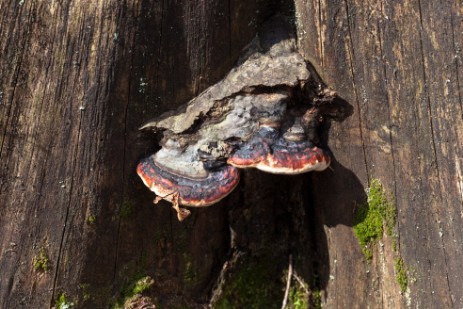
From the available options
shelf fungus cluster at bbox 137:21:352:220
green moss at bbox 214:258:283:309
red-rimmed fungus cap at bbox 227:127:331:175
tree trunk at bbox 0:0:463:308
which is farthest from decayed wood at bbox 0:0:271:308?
green moss at bbox 214:258:283:309

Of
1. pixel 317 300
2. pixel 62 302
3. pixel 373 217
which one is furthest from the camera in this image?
pixel 317 300

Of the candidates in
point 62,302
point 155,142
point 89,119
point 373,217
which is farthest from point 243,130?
point 62,302

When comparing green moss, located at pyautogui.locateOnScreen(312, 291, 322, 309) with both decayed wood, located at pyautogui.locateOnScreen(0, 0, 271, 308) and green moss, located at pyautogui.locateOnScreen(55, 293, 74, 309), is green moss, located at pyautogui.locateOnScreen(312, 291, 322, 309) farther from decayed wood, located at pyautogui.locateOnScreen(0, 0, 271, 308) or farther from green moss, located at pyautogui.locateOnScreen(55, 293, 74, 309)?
green moss, located at pyautogui.locateOnScreen(55, 293, 74, 309)

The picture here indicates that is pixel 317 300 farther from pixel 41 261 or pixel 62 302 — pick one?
pixel 41 261

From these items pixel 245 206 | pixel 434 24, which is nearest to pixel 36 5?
pixel 245 206

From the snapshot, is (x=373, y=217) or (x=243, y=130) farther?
(x=373, y=217)

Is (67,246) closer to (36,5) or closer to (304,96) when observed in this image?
(36,5)

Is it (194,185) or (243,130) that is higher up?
(243,130)
